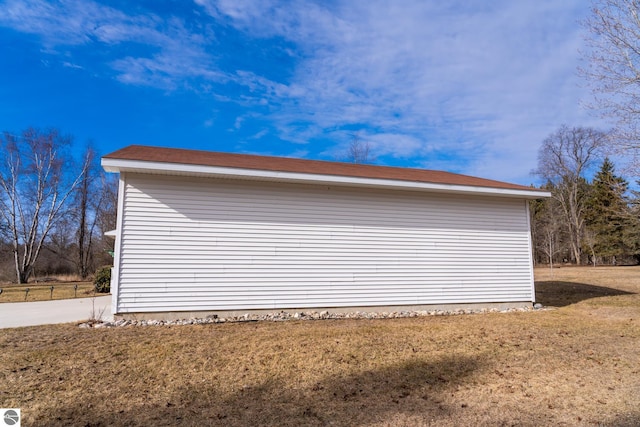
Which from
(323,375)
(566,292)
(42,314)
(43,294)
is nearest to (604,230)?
(566,292)

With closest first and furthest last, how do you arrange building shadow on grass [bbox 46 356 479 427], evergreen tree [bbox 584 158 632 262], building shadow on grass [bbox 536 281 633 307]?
1. building shadow on grass [bbox 46 356 479 427]
2. building shadow on grass [bbox 536 281 633 307]
3. evergreen tree [bbox 584 158 632 262]

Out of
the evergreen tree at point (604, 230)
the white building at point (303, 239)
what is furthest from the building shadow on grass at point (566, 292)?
the evergreen tree at point (604, 230)

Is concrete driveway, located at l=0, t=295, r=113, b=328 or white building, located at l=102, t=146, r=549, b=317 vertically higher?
white building, located at l=102, t=146, r=549, b=317

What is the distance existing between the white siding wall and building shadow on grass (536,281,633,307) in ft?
7.29

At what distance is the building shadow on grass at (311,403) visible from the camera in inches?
127

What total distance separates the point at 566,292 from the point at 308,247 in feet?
33.6

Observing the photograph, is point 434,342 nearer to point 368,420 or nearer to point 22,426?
point 368,420

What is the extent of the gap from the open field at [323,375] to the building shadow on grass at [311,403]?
17mm

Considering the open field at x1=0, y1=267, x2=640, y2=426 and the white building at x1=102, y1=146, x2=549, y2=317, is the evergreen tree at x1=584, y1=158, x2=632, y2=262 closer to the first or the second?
the white building at x1=102, y1=146, x2=549, y2=317

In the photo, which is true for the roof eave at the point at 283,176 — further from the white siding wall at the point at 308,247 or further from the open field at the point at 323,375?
the open field at the point at 323,375

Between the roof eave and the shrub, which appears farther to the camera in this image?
the shrub

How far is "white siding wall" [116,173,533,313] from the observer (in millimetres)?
7152

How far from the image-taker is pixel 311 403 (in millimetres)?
3629

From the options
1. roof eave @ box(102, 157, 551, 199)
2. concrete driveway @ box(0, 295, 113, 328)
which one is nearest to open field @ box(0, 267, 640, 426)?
concrete driveway @ box(0, 295, 113, 328)
